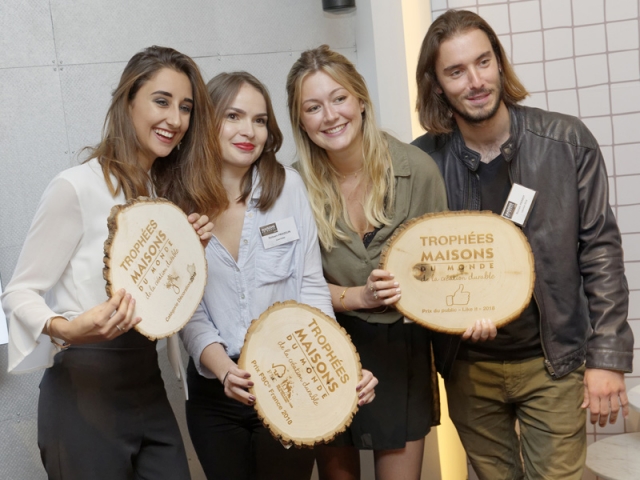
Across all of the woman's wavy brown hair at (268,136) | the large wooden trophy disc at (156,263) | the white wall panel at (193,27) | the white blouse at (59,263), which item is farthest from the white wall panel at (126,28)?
the large wooden trophy disc at (156,263)

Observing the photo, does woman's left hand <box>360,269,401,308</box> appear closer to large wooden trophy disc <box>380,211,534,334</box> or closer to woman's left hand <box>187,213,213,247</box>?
large wooden trophy disc <box>380,211,534,334</box>

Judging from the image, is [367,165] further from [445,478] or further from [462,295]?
[445,478]

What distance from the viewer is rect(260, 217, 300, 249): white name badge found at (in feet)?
6.81

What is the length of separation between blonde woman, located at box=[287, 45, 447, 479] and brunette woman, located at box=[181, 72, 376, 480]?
106 millimetres

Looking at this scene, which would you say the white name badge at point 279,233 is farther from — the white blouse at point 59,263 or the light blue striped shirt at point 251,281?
the white blouse at point 59,263

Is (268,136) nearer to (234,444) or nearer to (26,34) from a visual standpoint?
(234,444)

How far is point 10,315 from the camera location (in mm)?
1712

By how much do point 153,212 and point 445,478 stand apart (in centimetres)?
207

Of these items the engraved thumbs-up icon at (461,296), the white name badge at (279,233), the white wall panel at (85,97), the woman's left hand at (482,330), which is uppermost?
the white wall panel at (85,97)

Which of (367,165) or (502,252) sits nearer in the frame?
(502,252)

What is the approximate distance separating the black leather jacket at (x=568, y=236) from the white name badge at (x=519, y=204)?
1.2 inches

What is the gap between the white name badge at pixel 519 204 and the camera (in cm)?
207

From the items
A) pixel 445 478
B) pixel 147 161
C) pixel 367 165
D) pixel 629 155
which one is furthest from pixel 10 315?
pixel 629 155

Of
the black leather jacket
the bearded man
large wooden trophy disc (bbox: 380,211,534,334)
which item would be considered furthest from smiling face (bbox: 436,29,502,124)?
large wooden trophy disc (bbox: 380,211,534,334)
